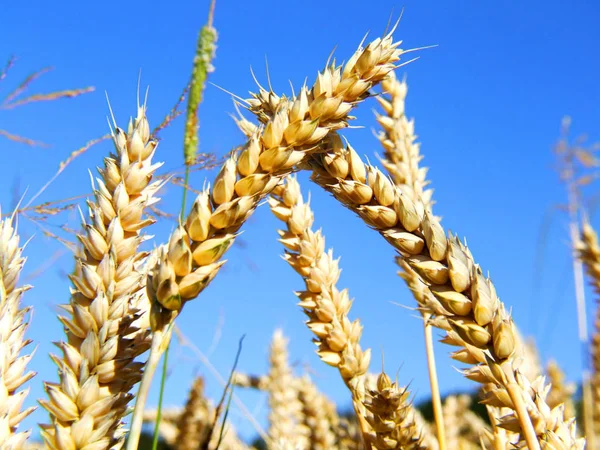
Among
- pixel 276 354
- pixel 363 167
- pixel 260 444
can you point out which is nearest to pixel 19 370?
pixel 363 167

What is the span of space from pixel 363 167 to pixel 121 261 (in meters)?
Answer: 0.55

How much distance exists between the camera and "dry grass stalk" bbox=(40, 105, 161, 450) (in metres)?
1.05

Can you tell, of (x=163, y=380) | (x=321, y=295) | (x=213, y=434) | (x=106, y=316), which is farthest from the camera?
(x=213, y=434)

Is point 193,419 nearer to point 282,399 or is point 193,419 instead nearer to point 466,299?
point 282,399

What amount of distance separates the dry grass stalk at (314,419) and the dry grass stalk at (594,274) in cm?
172

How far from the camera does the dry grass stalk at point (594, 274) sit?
Result: 344 cm

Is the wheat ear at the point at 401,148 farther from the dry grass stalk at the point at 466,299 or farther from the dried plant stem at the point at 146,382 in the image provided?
the dried plant stem at the point at 146,382

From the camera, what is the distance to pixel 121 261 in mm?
1142

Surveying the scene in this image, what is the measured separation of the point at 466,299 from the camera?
1.15 meters

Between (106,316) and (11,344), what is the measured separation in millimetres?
206

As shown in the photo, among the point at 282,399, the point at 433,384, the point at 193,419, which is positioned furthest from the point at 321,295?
the point at 193,419

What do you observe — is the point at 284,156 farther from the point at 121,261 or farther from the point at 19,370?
the point at 19,370

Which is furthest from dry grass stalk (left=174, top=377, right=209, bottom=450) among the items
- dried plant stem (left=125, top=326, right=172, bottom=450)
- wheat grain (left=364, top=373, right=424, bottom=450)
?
dried plant stem (left=125, top=326, right=172, bottom=450)

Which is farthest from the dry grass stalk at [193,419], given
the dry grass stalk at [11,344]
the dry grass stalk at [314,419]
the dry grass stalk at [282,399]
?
the dry grass stalk at [11,344]
